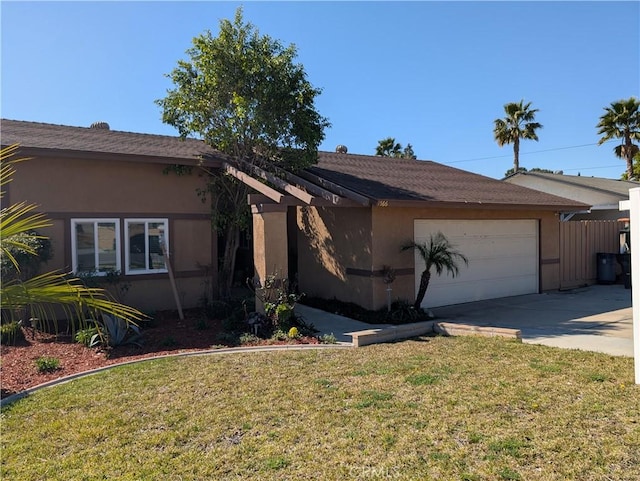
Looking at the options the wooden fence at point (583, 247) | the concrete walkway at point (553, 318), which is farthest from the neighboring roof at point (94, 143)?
the wooden fence at point (583, 247)

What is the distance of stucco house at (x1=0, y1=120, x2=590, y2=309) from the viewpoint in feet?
31.3

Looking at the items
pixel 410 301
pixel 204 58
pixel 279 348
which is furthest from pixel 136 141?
pixel 410 301

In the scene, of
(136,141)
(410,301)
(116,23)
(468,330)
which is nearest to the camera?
(468,330)

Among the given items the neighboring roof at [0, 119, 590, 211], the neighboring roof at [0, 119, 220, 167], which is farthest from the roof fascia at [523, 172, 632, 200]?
the neighboring roof at [0, 119, 220, 167]

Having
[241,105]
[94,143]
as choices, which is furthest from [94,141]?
[241,105]

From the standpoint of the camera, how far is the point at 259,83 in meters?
10.0

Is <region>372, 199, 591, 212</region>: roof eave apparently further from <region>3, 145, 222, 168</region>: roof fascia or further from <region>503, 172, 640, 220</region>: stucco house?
<region>503, 172, 640, 220</region>: stucco house

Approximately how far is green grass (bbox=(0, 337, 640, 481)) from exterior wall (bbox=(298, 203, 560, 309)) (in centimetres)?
382

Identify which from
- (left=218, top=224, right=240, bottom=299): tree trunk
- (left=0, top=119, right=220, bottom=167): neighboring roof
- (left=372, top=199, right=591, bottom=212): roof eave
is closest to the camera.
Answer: (left=0, top=119, right=220, bottom=167): neighboring roof

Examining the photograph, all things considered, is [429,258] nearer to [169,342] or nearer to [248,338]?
[248,338]

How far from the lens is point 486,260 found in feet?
A: 41.7

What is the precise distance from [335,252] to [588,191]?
15.5m

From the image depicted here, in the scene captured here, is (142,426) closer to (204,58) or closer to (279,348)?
(279,348)

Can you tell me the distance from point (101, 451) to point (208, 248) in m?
7.45
